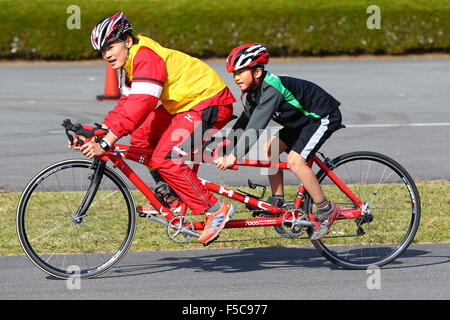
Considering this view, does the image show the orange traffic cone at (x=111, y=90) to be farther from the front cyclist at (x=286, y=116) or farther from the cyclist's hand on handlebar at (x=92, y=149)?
the cyclist's hand on handlebar at (x=92, y=149)

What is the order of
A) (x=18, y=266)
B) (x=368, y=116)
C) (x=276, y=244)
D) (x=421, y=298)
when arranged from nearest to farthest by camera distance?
(x=421, y=298) < (x=18, y=266) < (x=276, y=244) < (x=368, y=116)

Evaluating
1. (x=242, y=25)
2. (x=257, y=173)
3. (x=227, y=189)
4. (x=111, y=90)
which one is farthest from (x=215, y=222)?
(x=242, y=25)

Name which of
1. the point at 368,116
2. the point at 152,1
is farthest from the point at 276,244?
the point at 152,1

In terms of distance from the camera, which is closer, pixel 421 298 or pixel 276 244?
pixel 421 298

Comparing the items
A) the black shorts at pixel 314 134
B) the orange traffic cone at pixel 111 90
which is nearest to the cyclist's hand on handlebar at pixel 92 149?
the black shorts at pixel 314 134

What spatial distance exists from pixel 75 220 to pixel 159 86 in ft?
3.70

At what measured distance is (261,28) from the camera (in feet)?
74.8

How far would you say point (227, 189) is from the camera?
5930mm

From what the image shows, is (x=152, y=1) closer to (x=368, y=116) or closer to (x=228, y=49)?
(x=228, y=49)

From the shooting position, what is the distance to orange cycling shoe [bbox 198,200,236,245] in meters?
5.73

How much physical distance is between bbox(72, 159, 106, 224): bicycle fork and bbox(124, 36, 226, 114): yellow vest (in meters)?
0.63

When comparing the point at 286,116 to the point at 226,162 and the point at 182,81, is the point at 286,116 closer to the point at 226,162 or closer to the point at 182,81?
the point at 226,162

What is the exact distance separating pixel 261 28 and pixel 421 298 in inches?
713

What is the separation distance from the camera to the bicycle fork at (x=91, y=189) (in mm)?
5676
